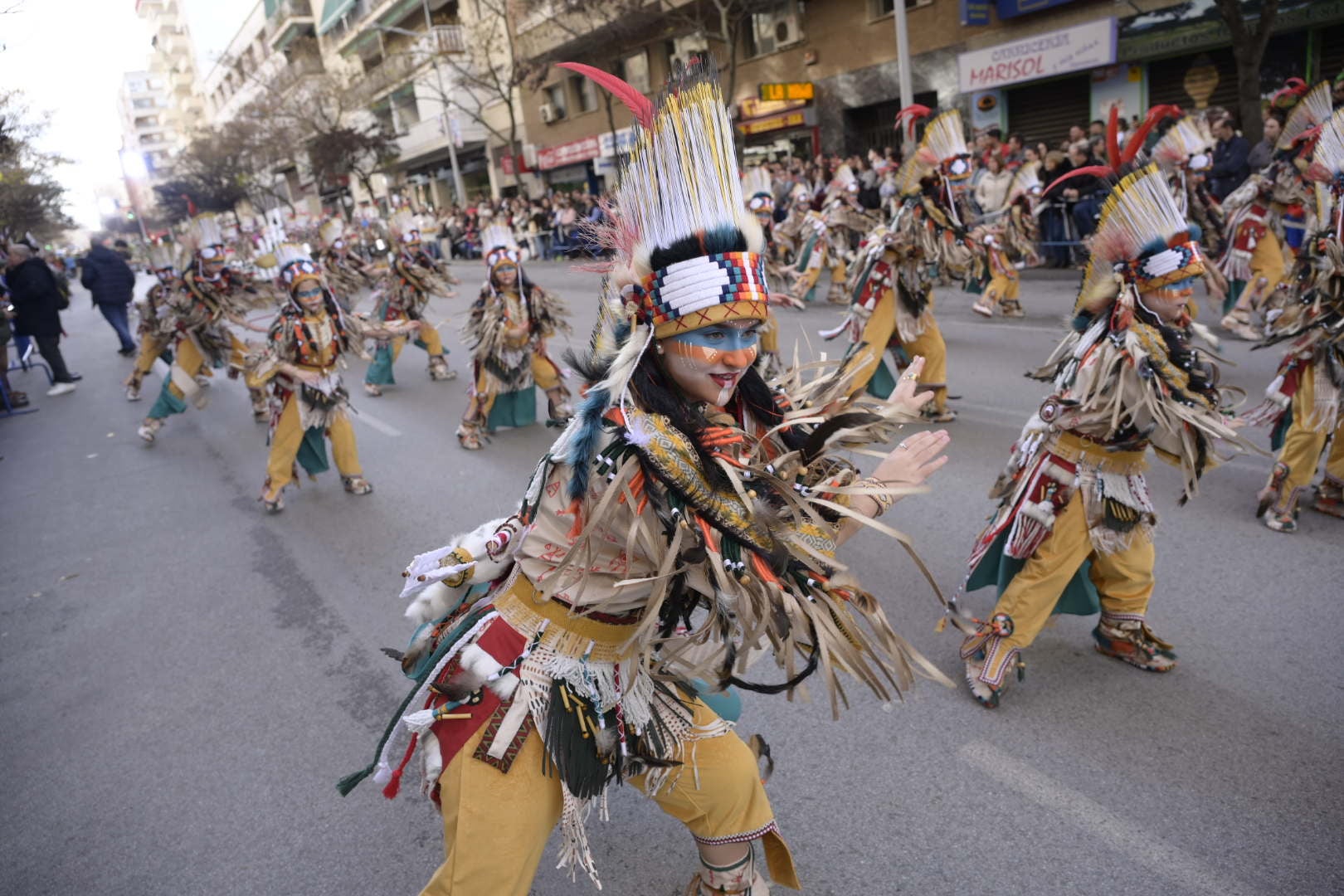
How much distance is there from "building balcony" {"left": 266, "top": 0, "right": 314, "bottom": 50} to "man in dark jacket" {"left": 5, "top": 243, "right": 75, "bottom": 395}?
1854 inches

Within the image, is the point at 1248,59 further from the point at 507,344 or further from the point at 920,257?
the point at 507,344

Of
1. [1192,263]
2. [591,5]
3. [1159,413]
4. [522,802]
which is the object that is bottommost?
[522,802]

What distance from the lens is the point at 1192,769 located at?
3053 mm

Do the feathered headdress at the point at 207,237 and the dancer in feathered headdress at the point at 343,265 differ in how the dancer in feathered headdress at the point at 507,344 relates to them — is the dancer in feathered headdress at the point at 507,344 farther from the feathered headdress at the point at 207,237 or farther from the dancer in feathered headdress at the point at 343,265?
the dancer in feathered headdress at the point at 343,265

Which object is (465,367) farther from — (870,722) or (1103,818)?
(1103,818)

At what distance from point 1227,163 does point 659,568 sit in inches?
496

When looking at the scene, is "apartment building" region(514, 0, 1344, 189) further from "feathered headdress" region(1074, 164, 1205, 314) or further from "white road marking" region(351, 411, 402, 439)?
"feathered headdress" region(1074, 164, 1205, 314)

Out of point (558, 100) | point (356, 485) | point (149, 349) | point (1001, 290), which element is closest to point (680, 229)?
point (356, 485)

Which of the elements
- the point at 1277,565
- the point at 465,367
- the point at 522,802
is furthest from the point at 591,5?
the point at 522,802

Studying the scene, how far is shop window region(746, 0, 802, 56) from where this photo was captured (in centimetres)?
2397

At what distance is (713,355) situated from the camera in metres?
2.03

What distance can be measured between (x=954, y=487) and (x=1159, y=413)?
2633 millimetres

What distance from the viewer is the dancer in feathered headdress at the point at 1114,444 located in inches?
131

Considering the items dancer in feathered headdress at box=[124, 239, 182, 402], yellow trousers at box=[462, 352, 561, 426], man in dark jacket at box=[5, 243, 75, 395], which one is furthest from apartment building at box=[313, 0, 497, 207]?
yellow trousers at box=[462, 352, 561, 426]
